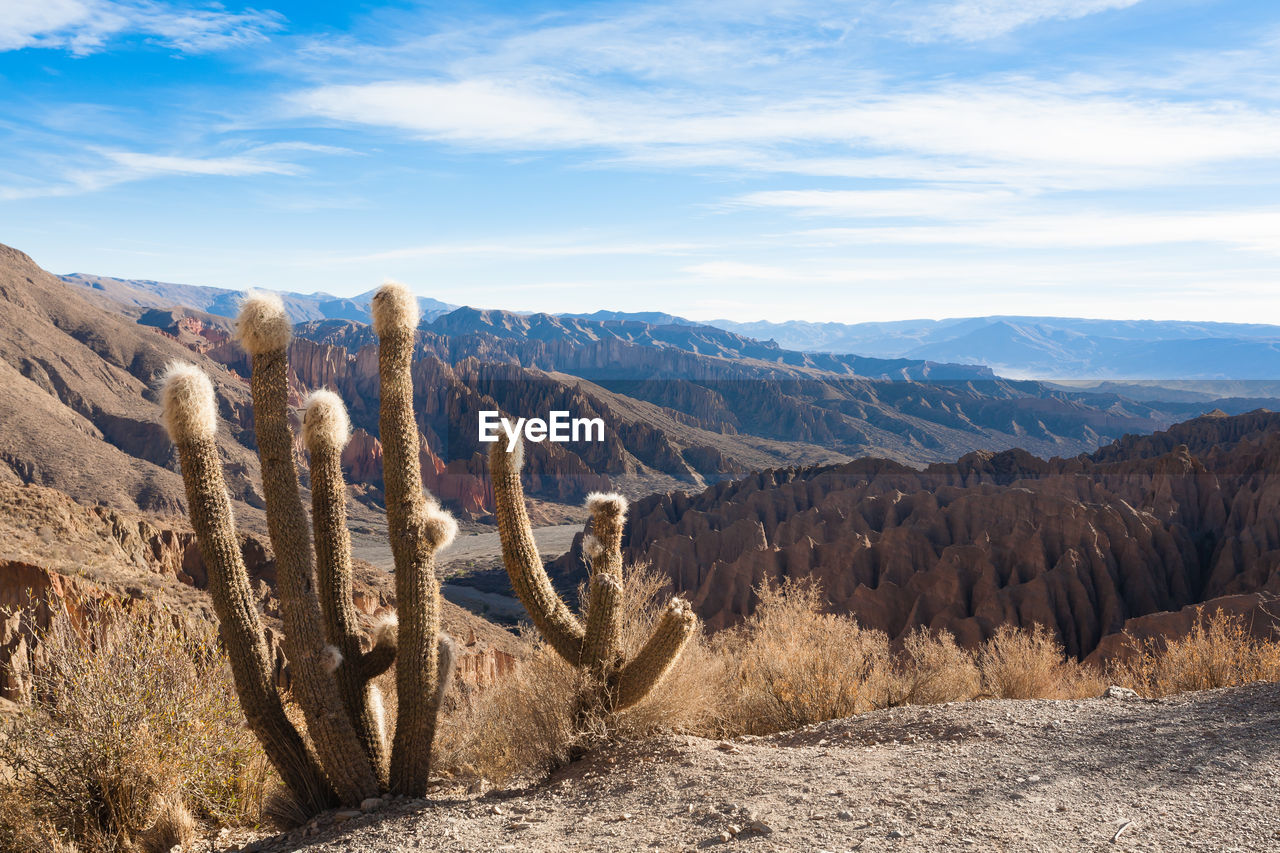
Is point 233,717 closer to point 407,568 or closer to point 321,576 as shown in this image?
point 321,576

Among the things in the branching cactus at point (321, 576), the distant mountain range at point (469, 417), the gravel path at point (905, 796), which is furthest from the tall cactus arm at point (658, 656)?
the distant mountain range at point (469, 417)

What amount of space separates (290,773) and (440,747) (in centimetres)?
372

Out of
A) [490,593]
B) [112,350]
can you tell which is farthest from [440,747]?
[112,350]

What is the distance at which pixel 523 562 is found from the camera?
9.81 metres

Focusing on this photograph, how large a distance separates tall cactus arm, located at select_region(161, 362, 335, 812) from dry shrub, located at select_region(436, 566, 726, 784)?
8.54 ft

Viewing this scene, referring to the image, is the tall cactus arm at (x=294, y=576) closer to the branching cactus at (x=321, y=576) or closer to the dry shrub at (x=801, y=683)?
the branching cactus at (x=321, y=576)

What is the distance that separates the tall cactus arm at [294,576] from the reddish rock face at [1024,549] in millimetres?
17810

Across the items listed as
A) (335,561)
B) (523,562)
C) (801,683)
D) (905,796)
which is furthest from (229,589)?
(801,683)

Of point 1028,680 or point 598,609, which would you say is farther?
point 1028,680

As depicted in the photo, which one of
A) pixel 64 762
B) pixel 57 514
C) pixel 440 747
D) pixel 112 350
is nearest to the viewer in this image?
pixel 64 762

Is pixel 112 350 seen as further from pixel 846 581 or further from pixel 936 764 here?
pixel 936 764

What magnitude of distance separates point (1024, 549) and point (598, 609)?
1218 inches

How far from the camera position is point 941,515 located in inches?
1650


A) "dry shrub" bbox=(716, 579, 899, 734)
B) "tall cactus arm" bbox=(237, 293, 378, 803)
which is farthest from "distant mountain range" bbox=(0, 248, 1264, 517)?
"tall cactus arm" bbox=(237, 293, 378, 803)
